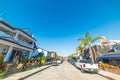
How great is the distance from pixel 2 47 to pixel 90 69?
16.0 meters

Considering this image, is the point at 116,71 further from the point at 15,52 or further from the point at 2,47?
the point at 15,52

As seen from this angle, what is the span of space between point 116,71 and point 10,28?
19.9 m

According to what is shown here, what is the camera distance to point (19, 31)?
21203 millimetres

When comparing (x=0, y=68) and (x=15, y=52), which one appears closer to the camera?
(x=0, y=68)

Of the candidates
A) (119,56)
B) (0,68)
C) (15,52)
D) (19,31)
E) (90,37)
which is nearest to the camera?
(0,68)

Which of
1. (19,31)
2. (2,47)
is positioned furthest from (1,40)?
(19,31)

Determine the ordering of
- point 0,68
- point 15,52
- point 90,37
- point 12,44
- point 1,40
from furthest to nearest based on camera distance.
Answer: point 90,37, point 15,52, point 12,44, point 1,40, point 0,68

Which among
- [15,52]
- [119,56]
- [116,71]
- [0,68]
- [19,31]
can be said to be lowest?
[116,71]

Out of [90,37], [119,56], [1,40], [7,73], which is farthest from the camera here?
[90,37]

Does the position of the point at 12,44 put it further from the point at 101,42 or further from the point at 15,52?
the point at 101,42

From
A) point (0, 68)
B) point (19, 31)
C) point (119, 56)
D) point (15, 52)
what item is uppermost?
point (19, 31)

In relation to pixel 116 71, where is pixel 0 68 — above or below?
above

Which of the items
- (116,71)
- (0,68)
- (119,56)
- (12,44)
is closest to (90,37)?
(119,56)

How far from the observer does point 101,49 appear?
114 ft
